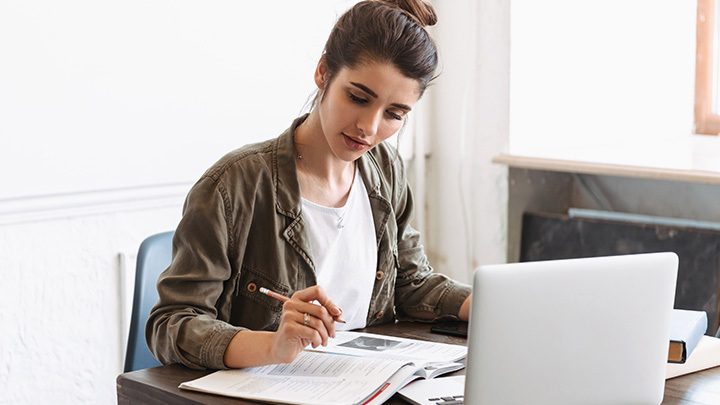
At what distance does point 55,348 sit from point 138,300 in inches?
23.6

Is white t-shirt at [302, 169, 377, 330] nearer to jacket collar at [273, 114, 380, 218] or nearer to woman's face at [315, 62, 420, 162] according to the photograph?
jacket collar at [273, 114, 380, 218]

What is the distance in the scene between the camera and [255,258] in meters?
1.48

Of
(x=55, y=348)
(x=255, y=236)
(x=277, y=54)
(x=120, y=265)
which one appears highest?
(x=277, y=54)

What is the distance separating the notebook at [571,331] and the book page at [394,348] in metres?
0.18

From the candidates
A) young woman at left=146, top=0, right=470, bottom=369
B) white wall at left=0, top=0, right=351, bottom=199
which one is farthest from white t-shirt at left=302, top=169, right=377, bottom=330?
white wall at left=0, top=0, right=351, bottom=199

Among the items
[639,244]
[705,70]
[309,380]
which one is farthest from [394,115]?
[705,70]

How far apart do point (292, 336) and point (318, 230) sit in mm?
385

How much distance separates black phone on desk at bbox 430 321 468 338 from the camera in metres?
1.51

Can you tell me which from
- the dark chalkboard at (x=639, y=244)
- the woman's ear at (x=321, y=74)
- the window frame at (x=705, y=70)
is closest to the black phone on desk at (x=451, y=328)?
the woman's ear at (x=321, y=74)

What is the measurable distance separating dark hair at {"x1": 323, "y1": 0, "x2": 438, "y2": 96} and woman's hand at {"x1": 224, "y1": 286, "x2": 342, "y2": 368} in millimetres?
449

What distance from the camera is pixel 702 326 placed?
137 centimetres

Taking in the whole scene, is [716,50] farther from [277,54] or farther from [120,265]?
[120,265]

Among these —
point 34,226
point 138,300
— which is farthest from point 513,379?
point 34,226

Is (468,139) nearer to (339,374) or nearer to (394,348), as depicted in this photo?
(394,348)
